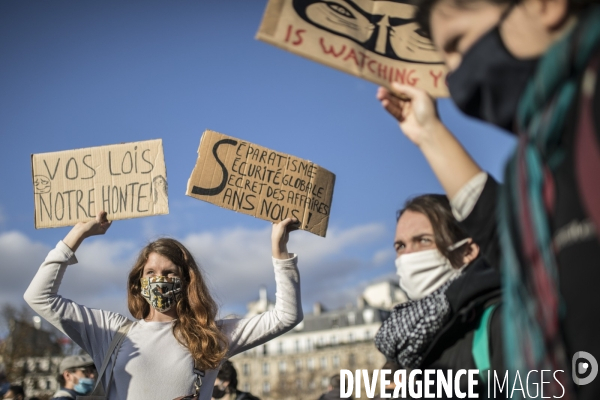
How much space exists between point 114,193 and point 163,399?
5.07ft

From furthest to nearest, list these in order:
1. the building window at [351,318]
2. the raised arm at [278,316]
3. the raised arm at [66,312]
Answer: the building window at [351,318]
the raised arm at [278,316]
the raised arm at [66,312]

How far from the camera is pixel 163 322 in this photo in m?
4.58

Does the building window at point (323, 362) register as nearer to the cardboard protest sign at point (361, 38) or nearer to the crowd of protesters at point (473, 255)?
the crowd of protesters at point (473, 255)

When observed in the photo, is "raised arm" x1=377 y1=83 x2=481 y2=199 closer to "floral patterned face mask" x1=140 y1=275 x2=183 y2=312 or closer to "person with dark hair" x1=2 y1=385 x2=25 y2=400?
"floral patterned face mask" x1=140 y1=275 x2=183 y2=312

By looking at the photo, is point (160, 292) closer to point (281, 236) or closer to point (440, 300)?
point (281, 236)

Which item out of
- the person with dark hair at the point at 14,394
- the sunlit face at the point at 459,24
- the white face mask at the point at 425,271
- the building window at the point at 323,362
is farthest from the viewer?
the building window at the point at 323,362

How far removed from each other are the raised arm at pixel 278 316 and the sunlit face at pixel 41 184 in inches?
66.6

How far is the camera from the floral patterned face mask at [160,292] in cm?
460

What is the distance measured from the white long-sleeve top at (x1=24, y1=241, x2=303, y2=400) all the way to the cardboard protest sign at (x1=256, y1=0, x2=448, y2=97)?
1888 millimetres

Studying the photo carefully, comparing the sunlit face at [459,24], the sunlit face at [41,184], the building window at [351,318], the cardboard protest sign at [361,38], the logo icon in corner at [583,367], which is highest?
the building window at [351,318]

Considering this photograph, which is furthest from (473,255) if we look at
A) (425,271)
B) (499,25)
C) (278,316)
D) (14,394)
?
(14,394)

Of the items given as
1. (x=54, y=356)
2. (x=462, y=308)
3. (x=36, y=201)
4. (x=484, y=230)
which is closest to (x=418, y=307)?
(x=462, y=308)

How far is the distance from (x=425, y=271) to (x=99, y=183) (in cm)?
269

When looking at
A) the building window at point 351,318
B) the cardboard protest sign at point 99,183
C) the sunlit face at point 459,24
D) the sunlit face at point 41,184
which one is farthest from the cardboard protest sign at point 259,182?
the building window at point 351,318
